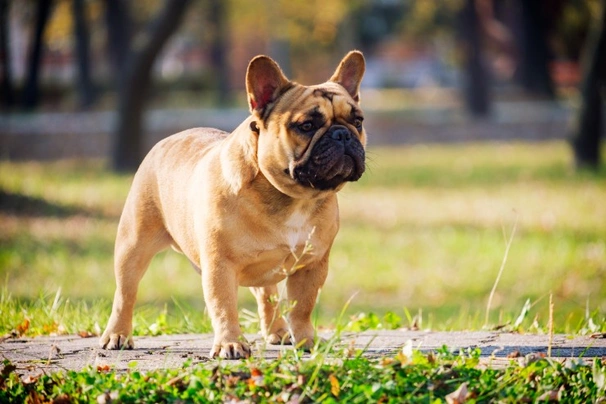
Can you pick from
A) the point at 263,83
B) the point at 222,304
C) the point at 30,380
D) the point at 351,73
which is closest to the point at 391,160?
the point at 351,73

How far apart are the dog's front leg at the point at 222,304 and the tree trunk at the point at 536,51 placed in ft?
86.2

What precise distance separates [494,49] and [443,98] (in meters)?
8.31

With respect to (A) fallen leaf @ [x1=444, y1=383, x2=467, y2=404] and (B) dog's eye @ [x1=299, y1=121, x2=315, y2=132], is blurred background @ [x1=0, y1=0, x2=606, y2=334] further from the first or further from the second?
(A) fallen leaf @ [x1=444, y1=383, x2=467, y2=404]

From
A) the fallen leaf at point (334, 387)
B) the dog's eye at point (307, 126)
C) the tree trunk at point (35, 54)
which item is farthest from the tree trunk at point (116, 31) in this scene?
the fallen leaf at point (334, 387)

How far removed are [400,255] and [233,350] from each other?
21.5ft

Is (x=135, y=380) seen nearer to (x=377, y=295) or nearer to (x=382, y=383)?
(x=382, y=383)

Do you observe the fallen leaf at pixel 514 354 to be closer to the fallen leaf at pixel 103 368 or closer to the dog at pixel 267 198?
the dog at pixel 267 198

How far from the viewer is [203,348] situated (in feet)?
17.3

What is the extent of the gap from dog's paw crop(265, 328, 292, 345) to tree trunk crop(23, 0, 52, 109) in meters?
23.4

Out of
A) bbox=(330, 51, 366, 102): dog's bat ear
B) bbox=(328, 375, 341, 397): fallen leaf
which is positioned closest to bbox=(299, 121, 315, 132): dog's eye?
bbox=(330, 51, 366, 102): dog's bat ear

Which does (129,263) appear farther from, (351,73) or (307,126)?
(351,73)

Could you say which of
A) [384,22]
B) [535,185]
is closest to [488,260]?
[535,185]

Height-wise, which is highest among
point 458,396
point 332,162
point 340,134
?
point 340,134

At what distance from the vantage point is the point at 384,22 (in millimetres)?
51188
